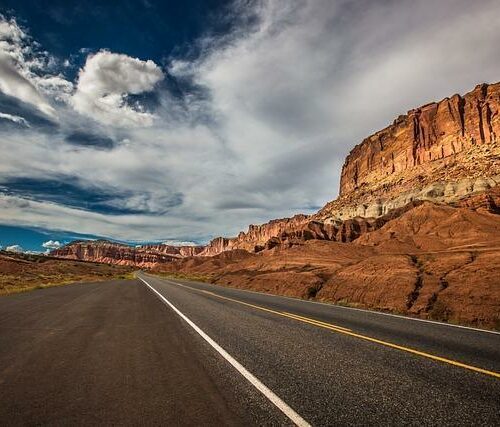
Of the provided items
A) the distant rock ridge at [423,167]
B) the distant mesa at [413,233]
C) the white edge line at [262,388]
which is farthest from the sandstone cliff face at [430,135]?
the white edge line at [262,388]

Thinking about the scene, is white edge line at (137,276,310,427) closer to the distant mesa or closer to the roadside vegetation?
the distant mesa

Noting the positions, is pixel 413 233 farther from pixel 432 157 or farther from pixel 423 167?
pixel 432 157

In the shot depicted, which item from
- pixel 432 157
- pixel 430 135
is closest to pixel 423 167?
pixel 432 157

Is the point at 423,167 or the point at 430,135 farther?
the point at 430,135

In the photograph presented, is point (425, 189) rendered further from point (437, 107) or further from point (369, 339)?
point (369, 339)

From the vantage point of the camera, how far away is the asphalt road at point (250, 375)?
4.31 meters

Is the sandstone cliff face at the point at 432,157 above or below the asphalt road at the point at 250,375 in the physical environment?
above

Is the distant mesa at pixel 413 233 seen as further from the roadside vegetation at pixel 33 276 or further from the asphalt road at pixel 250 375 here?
the roadside vegetation at pixel 33 276

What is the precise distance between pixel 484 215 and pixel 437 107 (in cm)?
9405

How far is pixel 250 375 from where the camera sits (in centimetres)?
584

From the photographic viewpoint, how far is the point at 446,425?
3.92 m

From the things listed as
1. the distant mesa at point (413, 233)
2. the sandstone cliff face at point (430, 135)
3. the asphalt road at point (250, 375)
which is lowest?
the asphalt road at point (250, 375)

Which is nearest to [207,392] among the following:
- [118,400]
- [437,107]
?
[118,400]

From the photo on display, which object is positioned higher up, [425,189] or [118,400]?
[425,189]
